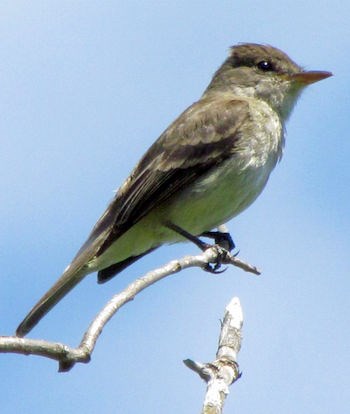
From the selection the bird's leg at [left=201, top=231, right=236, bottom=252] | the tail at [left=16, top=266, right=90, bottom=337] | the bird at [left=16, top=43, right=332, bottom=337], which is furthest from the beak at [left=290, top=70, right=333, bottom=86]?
the tail at [left=16, top=266, right=90, bottom=337]

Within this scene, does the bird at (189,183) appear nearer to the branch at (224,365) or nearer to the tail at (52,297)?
the tail at (52,297)

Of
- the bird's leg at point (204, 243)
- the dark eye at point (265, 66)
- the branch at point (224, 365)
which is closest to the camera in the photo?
the branch at point (224, 365)

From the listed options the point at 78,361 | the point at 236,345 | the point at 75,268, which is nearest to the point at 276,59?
the point at 75,268

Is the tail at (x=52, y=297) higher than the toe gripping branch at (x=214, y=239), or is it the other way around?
the toe gripping branch at (x=214, y=239)

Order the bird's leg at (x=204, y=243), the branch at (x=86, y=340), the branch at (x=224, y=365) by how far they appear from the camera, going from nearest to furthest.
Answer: the branch at (x=86, y=340) < the branch at (x=224, y=365) < the bird's leg at (x=204, y=243)

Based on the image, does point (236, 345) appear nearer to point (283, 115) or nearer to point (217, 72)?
point (283, 115)

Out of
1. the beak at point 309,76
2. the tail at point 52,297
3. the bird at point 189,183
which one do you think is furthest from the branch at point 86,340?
the beak at point 309,76

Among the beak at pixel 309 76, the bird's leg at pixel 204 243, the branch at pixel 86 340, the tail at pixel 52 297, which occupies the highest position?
the beak at pixel 309 76
